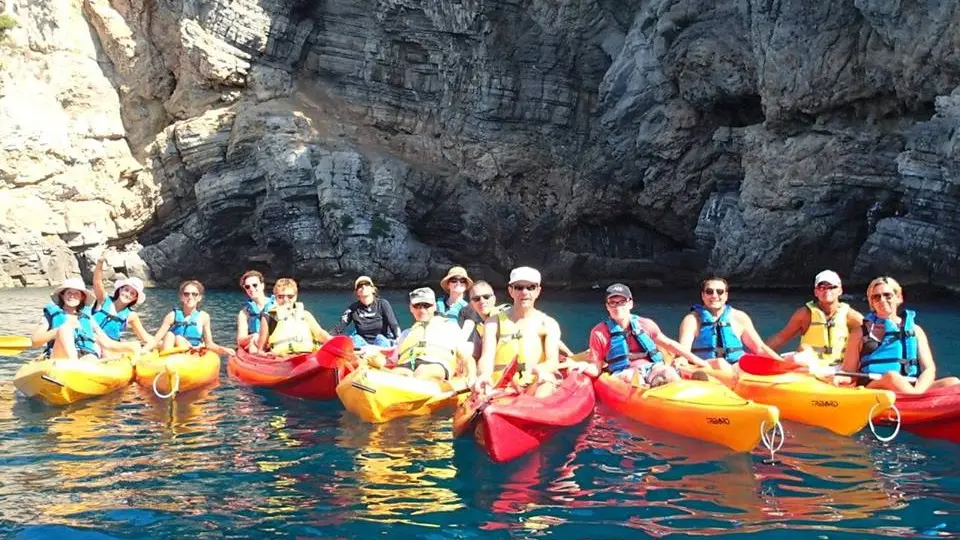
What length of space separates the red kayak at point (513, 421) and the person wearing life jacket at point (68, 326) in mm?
5285

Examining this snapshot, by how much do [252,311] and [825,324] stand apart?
7.40 meters

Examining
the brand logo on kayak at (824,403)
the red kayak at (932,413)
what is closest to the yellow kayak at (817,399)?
the brand logo on kayak at (824,403)

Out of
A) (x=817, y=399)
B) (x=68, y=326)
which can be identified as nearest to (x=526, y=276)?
(x=817, y=399)

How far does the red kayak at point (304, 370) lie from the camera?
32.6ft

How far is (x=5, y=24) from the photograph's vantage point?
1385 inches

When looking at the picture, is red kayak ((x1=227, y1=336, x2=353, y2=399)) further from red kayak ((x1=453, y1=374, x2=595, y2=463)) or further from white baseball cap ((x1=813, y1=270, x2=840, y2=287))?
white baseball cap ((x1=813, y1=270, x2=840, y2=287))

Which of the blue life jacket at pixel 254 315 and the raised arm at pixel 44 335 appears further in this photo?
the blue life jacket at pixel 254 315

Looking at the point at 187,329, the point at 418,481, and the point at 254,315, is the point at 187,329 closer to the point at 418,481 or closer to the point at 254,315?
the point at 254,315

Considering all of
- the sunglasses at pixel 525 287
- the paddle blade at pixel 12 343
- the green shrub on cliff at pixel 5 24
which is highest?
the green shrub on cliff at pixel 5 24

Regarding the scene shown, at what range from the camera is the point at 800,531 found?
221 inches

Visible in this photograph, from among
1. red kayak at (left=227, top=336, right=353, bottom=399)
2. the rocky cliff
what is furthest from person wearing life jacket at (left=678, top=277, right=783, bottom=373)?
the rocky cliff

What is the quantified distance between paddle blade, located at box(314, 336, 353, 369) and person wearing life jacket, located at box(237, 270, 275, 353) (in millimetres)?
2180

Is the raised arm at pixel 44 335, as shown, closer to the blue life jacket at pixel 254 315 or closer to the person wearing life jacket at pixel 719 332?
the blue life jacket at pixel 254 315

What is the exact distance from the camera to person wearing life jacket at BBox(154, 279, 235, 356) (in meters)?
11.7
